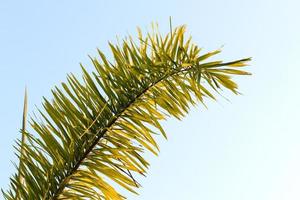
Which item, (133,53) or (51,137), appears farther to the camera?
(133,53)

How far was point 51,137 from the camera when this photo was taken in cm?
235

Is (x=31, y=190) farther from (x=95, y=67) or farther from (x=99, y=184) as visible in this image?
(x=95, y=67)

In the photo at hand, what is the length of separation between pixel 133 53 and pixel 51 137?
1.97ft

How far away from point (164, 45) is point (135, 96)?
0.32 meters

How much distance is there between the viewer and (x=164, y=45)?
2545 mm

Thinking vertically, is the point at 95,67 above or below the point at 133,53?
below

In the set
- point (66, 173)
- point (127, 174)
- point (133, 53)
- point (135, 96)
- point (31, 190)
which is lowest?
point (31, 190)

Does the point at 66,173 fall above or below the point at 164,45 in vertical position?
below

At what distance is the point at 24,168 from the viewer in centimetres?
232

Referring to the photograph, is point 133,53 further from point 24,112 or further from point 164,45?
point 24,112

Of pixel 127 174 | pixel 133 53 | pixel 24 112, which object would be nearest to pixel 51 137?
pixel 24 112

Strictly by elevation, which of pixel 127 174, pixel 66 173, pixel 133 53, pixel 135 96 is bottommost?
pixel 66 173

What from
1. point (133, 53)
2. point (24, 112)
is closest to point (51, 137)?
point (24, 112)

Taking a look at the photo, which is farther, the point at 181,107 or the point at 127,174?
the point at 181,107
